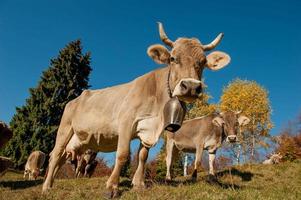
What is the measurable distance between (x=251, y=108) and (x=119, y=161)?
39.4 metres

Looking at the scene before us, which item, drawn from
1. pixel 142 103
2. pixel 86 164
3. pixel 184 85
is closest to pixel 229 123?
pixel 142 103

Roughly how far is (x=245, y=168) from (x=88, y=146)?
Answer: 9.64m

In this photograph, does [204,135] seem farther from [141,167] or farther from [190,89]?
[190,89]

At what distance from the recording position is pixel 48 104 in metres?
39.6

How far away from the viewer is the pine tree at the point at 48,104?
3556 centimetres

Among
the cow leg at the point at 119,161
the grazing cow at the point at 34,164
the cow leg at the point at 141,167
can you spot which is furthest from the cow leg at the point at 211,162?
the grazing cow at the point at 34,164

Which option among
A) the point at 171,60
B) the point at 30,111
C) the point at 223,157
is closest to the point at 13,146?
the point at 30,111

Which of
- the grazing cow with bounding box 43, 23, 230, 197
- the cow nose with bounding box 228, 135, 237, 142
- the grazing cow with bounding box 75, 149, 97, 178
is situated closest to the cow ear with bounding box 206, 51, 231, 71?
the grazing cow with bounding box 43, 23, 230, 197

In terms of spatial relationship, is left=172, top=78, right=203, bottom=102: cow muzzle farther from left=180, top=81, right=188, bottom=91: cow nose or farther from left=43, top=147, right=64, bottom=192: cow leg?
left=43, top=147, right=64, bottom=192: cow leg

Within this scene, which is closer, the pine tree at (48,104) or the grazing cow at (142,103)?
the grazing cow at (142,103)

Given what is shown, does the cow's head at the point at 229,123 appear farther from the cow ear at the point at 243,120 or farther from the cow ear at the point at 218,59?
the cow ear at the point at 218,59

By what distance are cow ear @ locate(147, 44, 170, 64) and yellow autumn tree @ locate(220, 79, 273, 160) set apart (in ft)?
118

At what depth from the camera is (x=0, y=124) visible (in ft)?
39.0

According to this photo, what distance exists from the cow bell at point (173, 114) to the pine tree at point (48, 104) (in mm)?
30682
